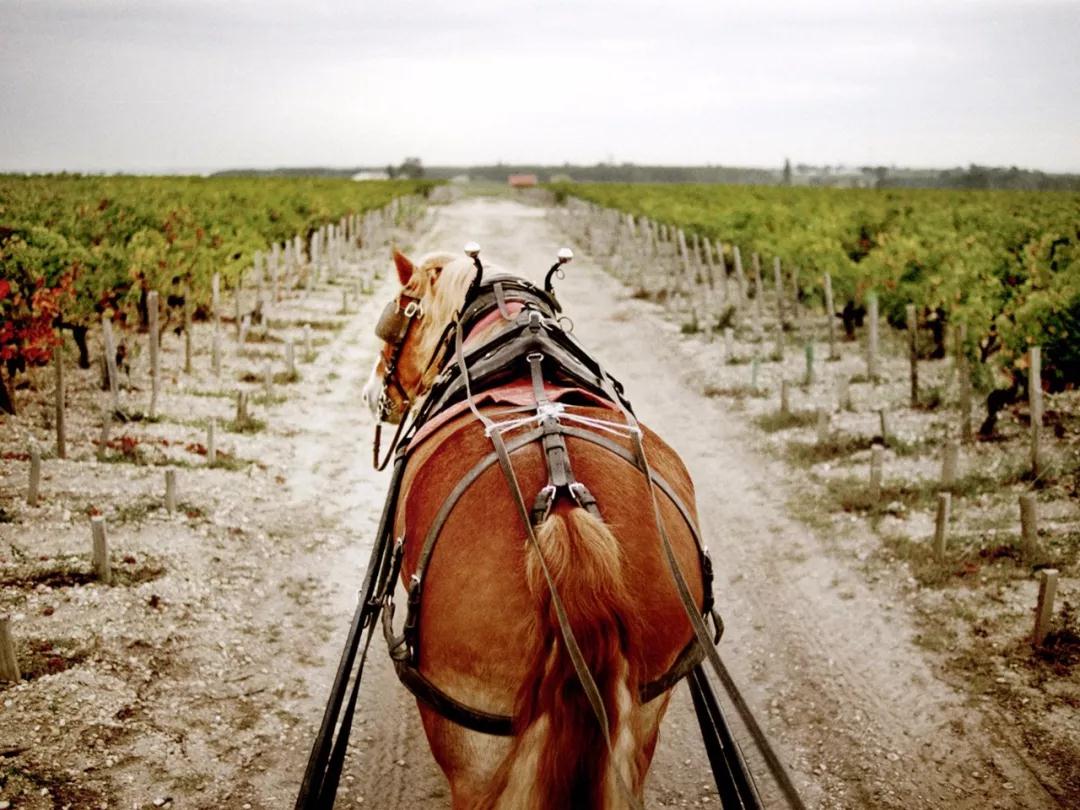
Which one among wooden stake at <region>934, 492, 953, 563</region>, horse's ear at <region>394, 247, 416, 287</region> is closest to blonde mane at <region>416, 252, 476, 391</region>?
horse's ear at <region>394, 247, 416, 287</region>

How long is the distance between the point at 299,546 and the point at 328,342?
757 centimetres

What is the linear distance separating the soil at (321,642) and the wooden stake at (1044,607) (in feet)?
0.39

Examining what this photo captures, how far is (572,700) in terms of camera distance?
2080 mm

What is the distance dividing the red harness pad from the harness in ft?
0.13

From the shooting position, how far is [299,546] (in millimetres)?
6445

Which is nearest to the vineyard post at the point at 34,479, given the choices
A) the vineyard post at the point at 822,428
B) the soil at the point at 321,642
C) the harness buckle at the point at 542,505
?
the soil at the point at 321,642

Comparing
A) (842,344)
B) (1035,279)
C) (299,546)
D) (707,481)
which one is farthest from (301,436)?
(842,344)

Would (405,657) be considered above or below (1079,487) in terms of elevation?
above

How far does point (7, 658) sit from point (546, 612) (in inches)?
138

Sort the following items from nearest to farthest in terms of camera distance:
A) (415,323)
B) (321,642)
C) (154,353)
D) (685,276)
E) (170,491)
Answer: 1. (415,323)
2. (321,642)
3. (170,491)
4. (154,353)
5. (685,276)

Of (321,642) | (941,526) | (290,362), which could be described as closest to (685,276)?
(290,362)

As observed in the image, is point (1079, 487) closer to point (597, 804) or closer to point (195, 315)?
point (597, 804)

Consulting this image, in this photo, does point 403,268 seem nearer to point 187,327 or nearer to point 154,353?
point 154,353

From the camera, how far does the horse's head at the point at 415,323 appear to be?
4168 mm
